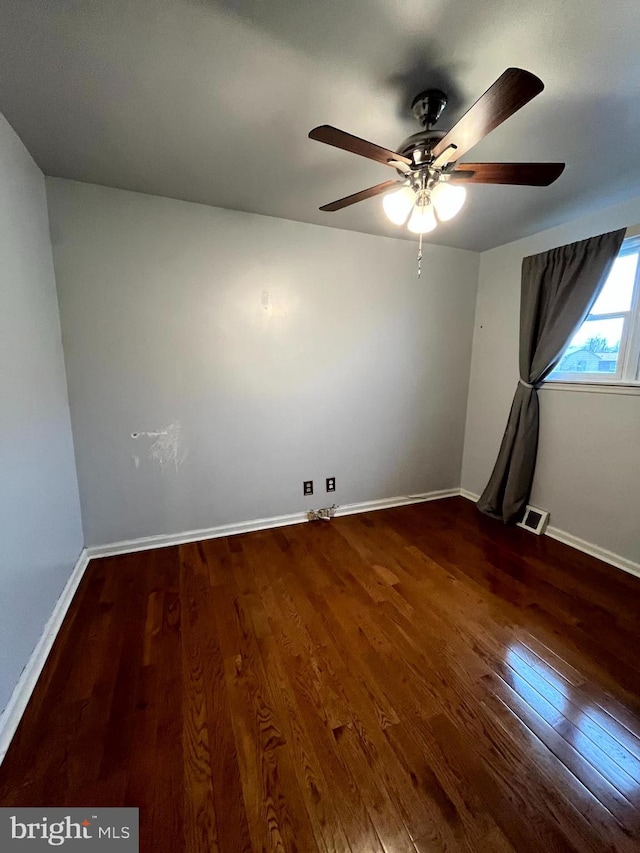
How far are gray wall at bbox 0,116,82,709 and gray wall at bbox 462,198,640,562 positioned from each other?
3.28m

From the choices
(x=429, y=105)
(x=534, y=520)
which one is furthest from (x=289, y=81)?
(x=534, y=520)

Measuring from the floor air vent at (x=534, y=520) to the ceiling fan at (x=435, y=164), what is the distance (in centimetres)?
230

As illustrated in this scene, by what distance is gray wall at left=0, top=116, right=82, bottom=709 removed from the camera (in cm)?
126

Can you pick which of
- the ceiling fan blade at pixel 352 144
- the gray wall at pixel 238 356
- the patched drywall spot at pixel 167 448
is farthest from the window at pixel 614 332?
the patched drywall spot at pixel 167 448

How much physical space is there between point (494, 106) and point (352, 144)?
424mm

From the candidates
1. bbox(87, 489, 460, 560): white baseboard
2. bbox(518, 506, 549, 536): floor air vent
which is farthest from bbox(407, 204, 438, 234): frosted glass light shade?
bbox(518, 506, 549, 536): floor air vent

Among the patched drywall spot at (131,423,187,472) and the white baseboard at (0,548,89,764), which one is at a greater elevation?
the patched drywall spot at (131,423,187,472)

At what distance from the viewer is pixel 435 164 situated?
124 centimetres

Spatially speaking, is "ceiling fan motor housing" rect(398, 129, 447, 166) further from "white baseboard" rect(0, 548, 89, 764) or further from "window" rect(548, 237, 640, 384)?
"white baseboard" rect(0, 548, 89, 764)

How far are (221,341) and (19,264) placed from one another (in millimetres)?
1080

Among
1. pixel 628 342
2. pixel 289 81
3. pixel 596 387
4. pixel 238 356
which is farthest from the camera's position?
pixel 238 356

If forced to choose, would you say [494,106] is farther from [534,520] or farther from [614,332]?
[534,520]

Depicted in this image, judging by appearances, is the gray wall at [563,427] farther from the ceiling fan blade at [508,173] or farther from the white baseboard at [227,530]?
the ceiling fan blade at [508,173]

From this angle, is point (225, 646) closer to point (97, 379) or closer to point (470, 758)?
point (470, 758)
